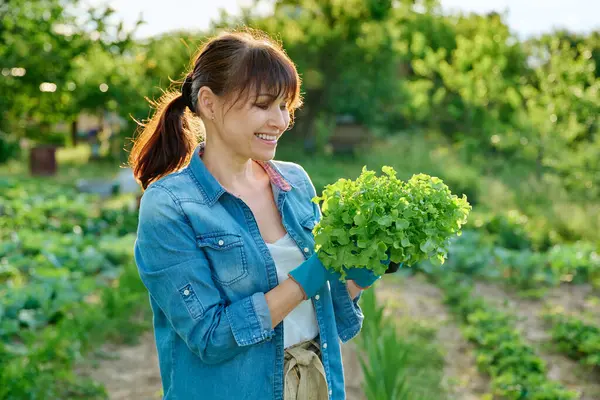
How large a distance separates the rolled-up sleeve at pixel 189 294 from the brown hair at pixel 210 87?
0.95 feet

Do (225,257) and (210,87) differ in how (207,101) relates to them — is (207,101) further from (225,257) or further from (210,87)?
(225,257)

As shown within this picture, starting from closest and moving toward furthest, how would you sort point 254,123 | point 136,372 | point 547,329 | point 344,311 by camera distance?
point 254,123 < point 344,311 < point 136,372 < point 547,329

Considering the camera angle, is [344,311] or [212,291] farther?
[344,311]

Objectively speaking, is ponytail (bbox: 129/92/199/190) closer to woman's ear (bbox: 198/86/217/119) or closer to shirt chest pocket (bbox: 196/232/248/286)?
woman's ear (bbox: 198/86/217/119)

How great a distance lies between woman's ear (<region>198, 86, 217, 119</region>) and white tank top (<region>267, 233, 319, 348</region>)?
38 centimetres

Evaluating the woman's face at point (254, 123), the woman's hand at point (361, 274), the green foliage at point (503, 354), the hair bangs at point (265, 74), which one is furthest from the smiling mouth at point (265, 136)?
the green foliage at point (503, 354)

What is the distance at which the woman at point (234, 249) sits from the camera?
1711 mm

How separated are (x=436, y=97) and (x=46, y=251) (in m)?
9.63

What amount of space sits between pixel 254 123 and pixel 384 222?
41 cm

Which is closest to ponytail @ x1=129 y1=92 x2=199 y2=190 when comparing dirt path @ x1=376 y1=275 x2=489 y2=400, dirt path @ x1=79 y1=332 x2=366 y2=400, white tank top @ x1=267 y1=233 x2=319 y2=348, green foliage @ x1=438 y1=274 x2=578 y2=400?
white tank top @ x1=267 y1=233 x2=319 y2=348

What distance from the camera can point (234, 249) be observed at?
5.85ft

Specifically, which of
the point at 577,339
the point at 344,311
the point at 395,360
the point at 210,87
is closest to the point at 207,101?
the point at 210,87

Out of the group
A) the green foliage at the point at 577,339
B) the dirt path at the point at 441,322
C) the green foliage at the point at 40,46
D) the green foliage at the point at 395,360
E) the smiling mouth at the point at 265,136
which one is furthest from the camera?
the green foliage at the point at 40,46

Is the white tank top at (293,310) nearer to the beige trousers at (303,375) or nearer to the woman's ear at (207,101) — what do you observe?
the beige trousers at (303,375)
